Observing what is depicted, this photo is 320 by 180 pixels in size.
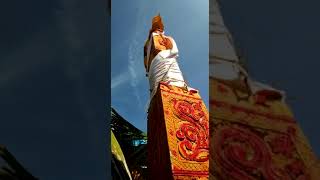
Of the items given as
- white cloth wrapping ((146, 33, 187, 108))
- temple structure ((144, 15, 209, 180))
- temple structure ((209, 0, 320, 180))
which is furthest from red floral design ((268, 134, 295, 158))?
white cloth wrapping ((146, 33, 187, 108))

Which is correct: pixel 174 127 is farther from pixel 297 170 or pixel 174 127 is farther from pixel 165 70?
pixel 297 170

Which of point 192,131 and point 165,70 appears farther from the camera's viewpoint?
point 165,70

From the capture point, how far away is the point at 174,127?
38.4 ft

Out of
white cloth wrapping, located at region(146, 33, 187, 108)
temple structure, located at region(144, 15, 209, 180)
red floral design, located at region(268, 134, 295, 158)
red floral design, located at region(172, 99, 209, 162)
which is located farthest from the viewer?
white cloth wrapping, located at region(146, 33, 187, 108)

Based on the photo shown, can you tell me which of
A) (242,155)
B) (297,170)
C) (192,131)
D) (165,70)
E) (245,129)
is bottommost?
(297,170)

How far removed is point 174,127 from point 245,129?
489 centimetres

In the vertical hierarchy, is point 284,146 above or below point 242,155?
above

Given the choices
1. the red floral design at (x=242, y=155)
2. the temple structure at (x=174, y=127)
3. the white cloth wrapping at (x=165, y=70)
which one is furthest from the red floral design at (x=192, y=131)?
the red floral design at (x=242, y=155)

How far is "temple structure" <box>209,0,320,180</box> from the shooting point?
6605 millimetres

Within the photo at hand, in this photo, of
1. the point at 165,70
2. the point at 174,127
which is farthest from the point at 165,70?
the point at 174,127

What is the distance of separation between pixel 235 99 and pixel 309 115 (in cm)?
121

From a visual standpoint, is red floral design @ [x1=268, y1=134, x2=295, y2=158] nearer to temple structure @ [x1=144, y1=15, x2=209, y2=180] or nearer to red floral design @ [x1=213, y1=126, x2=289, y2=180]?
red floral design @ [x1=213, y1=126, x2=289, y2=180]

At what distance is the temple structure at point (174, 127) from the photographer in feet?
37.4

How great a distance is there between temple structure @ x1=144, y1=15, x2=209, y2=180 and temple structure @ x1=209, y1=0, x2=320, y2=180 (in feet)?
14.4
